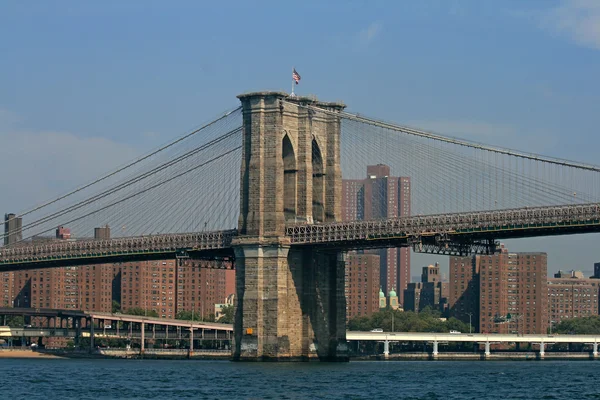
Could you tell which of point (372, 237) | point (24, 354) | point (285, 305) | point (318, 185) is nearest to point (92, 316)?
point (24, 354)

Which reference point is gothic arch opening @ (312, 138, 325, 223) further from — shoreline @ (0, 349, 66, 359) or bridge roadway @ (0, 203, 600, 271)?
shoreline @ (0, 349, 66, 359)

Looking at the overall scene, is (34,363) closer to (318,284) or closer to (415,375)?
(318,284)

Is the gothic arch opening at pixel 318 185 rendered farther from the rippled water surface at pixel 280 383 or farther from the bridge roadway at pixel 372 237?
the rippled water surface at pixel 280 383

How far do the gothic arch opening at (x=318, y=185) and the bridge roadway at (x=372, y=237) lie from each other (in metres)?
5.09

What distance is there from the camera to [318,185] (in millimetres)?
132125

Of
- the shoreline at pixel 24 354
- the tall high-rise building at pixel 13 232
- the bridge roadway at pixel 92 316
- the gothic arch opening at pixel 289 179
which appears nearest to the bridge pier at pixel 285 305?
the gothic arch opening at pixel 289 179

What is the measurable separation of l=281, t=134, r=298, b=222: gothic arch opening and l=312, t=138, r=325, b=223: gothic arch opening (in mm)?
3828

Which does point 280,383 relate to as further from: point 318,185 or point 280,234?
point 318,185

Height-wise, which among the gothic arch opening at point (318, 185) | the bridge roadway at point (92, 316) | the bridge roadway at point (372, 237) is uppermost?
the gothic arch opening at point (318, 185)

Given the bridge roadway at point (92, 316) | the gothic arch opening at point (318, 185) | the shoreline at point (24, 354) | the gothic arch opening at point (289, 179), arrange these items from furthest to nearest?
the bridge roadway at point (92, 316)
the shoreline at point (24, 354)
the gothic arch opening at point (318, 185)
the gothic arch opening at point (289, 179)

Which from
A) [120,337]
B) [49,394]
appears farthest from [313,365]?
[120,337]

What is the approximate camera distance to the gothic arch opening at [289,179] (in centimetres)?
12812

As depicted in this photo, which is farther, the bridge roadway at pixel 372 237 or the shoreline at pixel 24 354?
the shoreline at pixel 24 354

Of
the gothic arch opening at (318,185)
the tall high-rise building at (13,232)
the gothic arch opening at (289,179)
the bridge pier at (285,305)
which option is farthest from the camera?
the tall high-rise building at (13,232)
